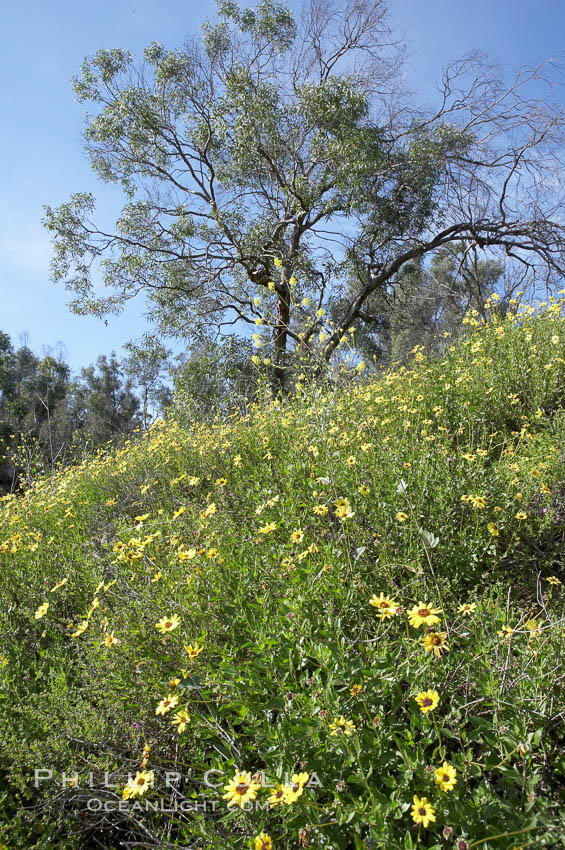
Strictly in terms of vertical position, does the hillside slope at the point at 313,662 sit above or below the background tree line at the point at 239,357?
below

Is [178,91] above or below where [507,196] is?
above

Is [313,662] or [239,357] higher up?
[239,357]

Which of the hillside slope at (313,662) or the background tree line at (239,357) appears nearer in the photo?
the hillside slope at (313,662)

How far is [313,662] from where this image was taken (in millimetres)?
1357

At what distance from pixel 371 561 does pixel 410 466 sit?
50 centimetres

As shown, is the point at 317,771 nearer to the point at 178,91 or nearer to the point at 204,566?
the point at 204,566

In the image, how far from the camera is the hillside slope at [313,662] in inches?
40.2

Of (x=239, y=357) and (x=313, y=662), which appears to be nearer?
(x=313, y=662)

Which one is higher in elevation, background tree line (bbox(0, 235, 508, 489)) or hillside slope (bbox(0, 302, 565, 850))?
background tree line (bbox(0, 235, 508, 489))

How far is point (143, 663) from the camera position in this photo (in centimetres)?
153

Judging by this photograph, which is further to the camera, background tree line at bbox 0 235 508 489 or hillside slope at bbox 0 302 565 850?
background tree line at bbox 0 235 508 489

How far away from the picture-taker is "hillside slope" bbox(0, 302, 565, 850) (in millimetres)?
1021

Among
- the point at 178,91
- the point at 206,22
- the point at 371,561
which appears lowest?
the point at 371,561

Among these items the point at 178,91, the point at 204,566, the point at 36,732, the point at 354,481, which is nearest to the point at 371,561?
the point at 354,481
